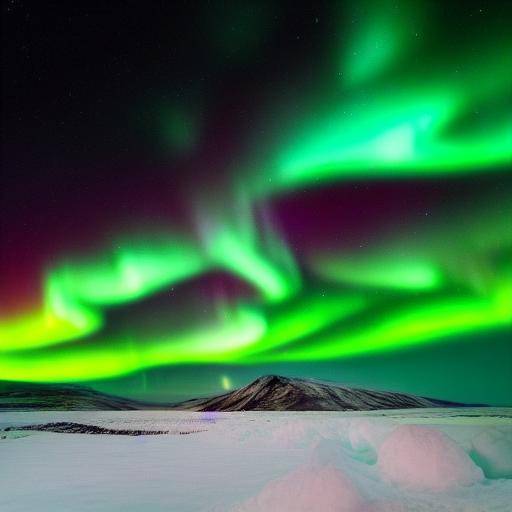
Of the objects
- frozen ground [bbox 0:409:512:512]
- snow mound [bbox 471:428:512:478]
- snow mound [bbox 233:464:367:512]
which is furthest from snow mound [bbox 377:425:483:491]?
snow mound [bbox 233:464:367:512]

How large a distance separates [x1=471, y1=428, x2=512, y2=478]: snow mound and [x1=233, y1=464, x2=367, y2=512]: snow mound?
582 cm

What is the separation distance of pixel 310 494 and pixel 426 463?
147 inches

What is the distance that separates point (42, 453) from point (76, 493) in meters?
10.1

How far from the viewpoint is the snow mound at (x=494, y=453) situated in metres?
11.3

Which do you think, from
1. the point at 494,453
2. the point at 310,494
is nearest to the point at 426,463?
the point at 494,453

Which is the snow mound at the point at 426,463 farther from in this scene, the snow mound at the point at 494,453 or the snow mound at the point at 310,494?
the snow mound at the point at 310,494

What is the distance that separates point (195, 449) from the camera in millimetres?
20000

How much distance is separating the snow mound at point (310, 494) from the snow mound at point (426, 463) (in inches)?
114

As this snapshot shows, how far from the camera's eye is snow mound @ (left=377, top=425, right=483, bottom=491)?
970cm

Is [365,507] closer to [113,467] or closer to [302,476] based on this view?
Result: [302,476]

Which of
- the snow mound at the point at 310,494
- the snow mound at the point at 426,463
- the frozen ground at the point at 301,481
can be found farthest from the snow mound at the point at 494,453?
the snow mound at the point at 310,494

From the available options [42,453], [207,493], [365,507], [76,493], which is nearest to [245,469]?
[207,493]

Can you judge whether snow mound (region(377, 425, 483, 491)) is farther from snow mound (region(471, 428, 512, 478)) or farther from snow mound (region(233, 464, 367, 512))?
snow mound (region(233, 464, 367, 512))

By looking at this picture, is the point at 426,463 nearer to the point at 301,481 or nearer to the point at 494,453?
the point at 494,453
